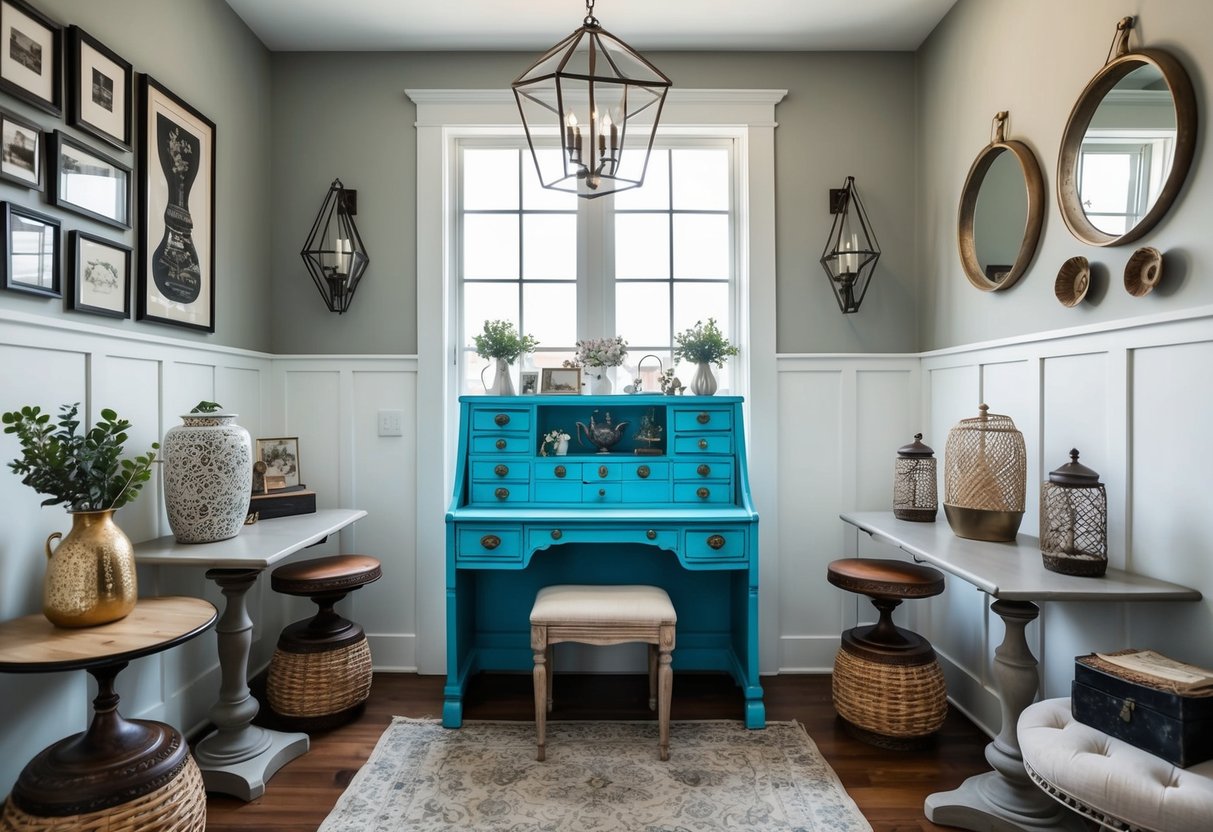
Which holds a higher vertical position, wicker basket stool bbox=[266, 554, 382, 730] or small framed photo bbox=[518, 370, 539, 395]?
small framed photo bbox=[518, 370, 539, 395]

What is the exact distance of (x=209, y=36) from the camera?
2.47 meters

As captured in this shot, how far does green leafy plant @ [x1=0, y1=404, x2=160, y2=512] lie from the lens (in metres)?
1.52

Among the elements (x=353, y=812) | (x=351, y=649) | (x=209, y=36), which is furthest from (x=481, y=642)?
(x=209, y=36)

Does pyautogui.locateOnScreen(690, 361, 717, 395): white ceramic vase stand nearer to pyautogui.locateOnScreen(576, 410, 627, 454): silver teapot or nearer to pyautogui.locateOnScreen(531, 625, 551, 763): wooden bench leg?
pyautogui.locateOnScreen(576, 410, 627, 454): silver teapot

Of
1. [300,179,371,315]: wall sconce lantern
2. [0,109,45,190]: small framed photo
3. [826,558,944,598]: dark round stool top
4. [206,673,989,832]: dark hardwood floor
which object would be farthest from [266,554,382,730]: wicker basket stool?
[826,558,944,598]: dark round stool top

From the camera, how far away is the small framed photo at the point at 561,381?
2.75 m

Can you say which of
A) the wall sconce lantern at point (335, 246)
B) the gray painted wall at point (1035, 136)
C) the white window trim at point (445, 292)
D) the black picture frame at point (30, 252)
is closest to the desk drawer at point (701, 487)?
the white window trim at point (445, 292)

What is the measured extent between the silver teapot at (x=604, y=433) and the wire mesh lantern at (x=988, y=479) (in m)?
1.29

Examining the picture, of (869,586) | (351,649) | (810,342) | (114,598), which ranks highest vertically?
(810,342)

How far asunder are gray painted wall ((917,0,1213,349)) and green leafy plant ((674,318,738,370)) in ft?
3.21

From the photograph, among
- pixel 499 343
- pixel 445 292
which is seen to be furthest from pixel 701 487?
pixel 445 292

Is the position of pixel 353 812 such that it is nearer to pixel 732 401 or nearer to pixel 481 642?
pixel 481 642

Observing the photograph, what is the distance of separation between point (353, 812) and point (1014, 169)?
3089 mm

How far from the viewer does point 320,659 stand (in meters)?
2.37
